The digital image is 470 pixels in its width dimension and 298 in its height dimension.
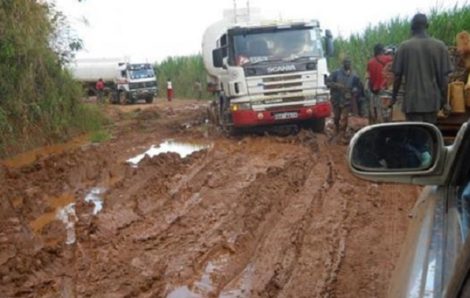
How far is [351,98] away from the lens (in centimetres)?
1248

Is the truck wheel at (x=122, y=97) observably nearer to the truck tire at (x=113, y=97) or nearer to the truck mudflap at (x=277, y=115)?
the truck tire at (x=113, y=97)

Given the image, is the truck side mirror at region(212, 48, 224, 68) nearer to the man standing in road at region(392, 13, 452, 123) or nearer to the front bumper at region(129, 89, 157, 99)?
the man standing in road at region(392, 13, 452, 123)

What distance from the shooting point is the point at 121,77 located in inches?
1390

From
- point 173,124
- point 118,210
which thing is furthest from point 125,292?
point 173,124

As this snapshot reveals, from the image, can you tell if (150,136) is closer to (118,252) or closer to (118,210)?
(118,210)

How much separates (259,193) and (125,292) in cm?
331

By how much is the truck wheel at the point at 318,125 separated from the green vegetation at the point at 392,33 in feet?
8.16

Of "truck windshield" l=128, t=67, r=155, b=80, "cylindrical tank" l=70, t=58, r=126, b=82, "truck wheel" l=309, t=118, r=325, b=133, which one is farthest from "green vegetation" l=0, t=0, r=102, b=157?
"cylindrical tank" l=70, t=58, r=126, b=82

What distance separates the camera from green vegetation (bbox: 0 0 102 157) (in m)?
12.7

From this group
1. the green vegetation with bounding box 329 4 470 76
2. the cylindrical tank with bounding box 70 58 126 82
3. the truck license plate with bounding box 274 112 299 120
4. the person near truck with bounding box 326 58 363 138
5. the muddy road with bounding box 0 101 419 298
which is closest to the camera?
the muddy road with bounding box 0 101 419 298

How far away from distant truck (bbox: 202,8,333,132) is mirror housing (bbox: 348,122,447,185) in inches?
415

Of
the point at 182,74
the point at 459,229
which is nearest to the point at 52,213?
the point at 459,229

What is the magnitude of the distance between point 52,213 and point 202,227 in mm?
2504

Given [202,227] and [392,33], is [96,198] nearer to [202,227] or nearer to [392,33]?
[202,227]
